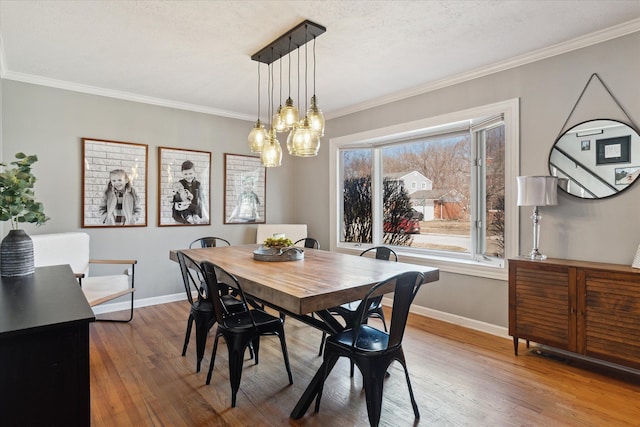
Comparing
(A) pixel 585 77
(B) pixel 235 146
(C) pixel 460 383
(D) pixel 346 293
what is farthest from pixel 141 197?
(A) pixel 585 77

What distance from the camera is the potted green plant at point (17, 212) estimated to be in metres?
1.74

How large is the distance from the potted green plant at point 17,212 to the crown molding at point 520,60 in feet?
11.7

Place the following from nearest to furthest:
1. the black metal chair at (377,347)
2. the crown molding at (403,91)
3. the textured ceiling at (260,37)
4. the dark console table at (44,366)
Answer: the dark console table at (44,366), the black metal chair at (377,347), the textured ceiling at (260,37), the crown molding at (403,91)

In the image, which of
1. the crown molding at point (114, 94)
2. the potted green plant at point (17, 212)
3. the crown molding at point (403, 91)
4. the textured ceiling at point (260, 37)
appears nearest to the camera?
the potted green plant at point (17, 212)

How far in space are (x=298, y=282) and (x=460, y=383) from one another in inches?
57.7

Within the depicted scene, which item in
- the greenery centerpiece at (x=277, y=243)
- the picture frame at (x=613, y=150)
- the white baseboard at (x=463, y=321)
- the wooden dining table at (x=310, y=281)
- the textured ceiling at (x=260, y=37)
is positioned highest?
the textured ceiling at (x=260, y=37)

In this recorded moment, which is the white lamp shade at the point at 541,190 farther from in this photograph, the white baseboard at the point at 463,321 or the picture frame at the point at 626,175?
the white baseboard at the point at 463,321

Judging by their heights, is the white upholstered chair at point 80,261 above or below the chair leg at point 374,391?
above

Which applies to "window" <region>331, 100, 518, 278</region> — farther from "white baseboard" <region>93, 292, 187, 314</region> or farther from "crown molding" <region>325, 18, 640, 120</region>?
"white baseboard" <region>93, 292, 187, 314</region>

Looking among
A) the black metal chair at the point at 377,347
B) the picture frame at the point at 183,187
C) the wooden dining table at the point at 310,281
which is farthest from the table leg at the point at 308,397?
the picture frame at the point at 183,187

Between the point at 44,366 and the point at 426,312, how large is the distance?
3.61 m

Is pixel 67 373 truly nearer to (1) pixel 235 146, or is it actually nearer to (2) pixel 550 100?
(2) pixel 550 100

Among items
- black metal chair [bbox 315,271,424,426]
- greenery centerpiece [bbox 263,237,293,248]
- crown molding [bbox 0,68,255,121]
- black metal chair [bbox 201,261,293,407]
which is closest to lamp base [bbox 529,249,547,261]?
black metal chair [bbox 315,271,424,426]

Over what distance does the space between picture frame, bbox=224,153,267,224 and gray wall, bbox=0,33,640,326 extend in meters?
0.12
